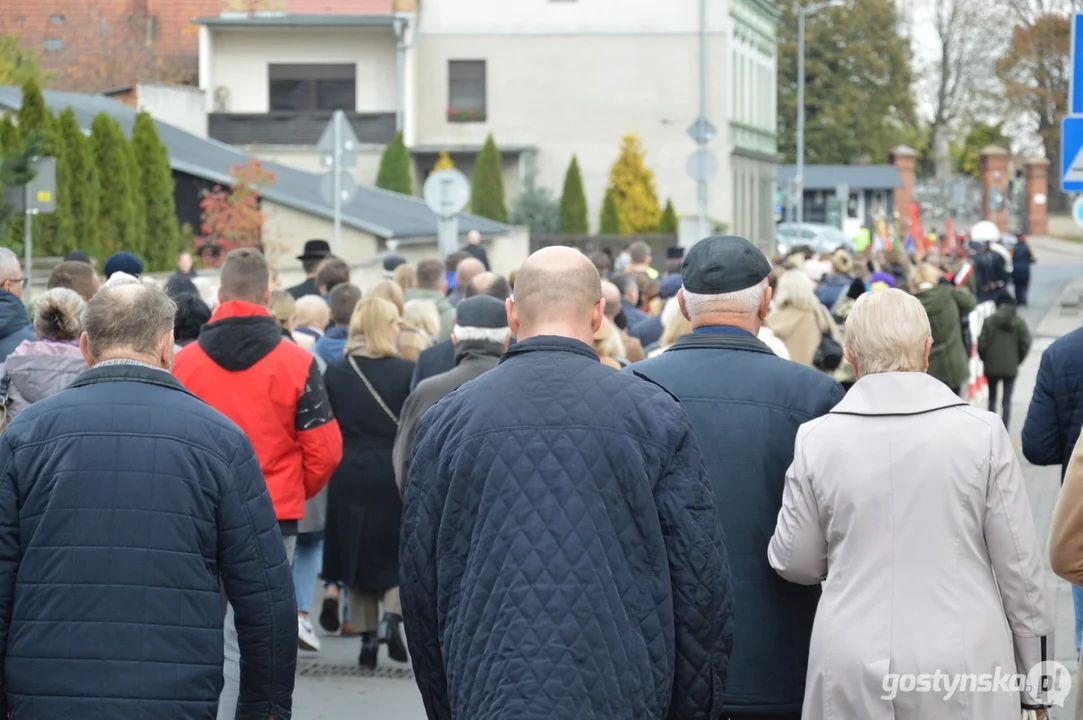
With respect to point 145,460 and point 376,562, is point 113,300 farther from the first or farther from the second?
point 376,562

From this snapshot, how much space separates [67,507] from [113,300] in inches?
24.2

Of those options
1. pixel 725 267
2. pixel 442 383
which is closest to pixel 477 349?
pixel 442 383

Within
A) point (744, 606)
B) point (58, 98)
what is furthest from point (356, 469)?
point (58, 98)

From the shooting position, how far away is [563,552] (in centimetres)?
382

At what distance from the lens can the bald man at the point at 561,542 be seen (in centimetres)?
380

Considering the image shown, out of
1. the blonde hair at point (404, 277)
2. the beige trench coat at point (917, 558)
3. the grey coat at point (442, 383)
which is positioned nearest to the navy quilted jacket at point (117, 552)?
the beige trench coat at point (917, 558)

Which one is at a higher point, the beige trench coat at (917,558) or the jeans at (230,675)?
the beige trench coat at (917,558)

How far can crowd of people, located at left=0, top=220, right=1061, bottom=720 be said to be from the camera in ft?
12.7

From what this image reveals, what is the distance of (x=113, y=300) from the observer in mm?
4695

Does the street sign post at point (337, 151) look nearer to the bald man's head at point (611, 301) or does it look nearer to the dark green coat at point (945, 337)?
the dark green coat at point (945, 337)

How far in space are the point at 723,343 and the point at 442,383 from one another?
10.5 feet

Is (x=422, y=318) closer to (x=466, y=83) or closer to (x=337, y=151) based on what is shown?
(x=337, y=151)

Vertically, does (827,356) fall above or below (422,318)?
below

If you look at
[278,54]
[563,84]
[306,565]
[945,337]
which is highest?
[278,54]
